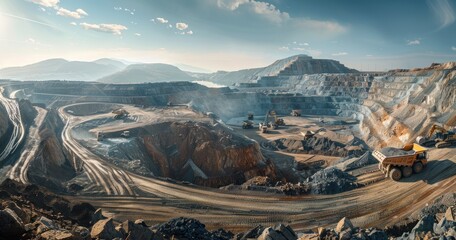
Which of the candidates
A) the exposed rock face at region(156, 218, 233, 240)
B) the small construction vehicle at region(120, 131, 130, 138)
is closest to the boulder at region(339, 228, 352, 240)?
the exposed rock face at region(156, 218, 233, 240)

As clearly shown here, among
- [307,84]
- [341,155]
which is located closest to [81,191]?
[341,155]

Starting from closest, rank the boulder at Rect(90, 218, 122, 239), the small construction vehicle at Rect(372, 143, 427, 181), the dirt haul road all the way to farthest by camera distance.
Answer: the boulder at Rect(90, 218, 122, 239), the dirt haul road, the small construction vehicle at Rect(372, 143, 427, 181)

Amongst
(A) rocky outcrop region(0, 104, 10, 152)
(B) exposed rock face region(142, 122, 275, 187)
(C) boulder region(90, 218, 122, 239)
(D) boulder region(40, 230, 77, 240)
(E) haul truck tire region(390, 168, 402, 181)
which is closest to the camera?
(D) boulder region(40, 230, 77, 240)

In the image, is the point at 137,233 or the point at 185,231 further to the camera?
the point at 185,231

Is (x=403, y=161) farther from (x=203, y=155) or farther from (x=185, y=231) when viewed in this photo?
(x=203, y=155)

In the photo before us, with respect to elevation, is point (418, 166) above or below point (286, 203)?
above

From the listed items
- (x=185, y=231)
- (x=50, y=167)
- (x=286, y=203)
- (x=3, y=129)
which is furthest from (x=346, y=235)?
(x=3, y=129)

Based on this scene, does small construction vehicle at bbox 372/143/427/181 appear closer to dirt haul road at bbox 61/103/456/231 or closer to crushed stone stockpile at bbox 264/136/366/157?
dirt haul road at bbox 61/103/456/231
